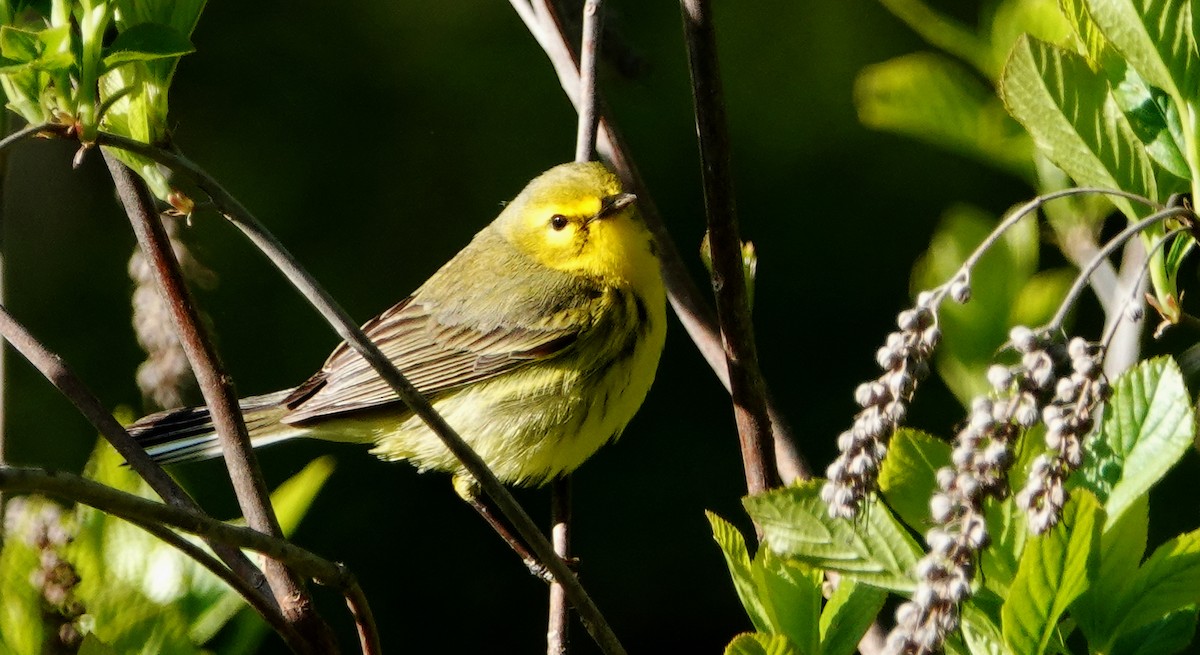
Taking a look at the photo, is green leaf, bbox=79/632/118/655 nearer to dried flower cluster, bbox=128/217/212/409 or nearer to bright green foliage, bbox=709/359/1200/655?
bright green foliage, bbox=709/359/1200/655

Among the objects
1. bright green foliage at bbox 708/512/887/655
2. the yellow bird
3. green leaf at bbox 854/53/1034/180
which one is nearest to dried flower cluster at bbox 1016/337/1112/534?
bright green foliage at bbox 708/512/887/655

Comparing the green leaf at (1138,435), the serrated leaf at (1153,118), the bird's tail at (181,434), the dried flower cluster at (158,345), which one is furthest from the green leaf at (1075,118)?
the bird's tail at (181,434)

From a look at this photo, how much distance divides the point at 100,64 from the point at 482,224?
5.27 meters

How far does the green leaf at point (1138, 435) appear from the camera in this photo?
42.2 inches

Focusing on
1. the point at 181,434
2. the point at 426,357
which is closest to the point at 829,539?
the point at 181,434

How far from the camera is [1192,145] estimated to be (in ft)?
3.97

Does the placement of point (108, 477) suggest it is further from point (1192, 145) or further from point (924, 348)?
point (1192, 145)

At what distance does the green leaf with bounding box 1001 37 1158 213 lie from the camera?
1227 mm

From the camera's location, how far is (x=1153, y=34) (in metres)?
1.15

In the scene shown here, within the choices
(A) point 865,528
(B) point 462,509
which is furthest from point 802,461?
(B) point 462,509

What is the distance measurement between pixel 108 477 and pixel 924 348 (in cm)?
90

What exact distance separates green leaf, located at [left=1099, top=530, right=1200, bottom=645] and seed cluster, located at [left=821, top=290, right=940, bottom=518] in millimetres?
263

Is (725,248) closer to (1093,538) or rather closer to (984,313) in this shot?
(984,313)

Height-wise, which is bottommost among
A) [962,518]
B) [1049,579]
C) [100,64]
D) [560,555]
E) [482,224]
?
Result: [482,224]
